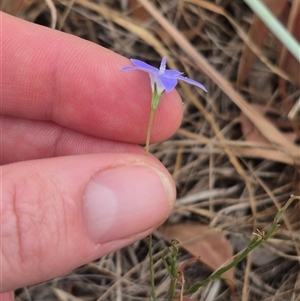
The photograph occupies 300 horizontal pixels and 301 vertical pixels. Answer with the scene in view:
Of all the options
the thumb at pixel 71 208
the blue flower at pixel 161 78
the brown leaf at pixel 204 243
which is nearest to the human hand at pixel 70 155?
the thumb at pixel 71 208

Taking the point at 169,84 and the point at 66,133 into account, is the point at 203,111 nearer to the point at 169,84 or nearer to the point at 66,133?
the point at 66,133

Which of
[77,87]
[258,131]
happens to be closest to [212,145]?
[258,131]

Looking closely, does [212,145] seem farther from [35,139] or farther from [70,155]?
[70,155]

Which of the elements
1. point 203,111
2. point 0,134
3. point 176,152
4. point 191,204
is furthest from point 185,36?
point 0,134

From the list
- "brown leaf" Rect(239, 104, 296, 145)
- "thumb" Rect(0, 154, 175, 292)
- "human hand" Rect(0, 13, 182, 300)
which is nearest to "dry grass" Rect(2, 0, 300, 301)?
"brown leaf" Rect(239, 104, 296, 145)

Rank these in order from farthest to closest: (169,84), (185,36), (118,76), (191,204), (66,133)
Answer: (185,36)
(191,204)
(66,133)
(118,76)
(169,84)

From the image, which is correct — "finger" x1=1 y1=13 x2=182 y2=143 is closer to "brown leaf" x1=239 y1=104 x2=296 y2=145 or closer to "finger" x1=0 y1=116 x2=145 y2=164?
"finger" x1=0 y1=116 x2=145 y2=164

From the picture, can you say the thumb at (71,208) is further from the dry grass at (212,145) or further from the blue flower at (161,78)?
the dry grass at (212,145)
